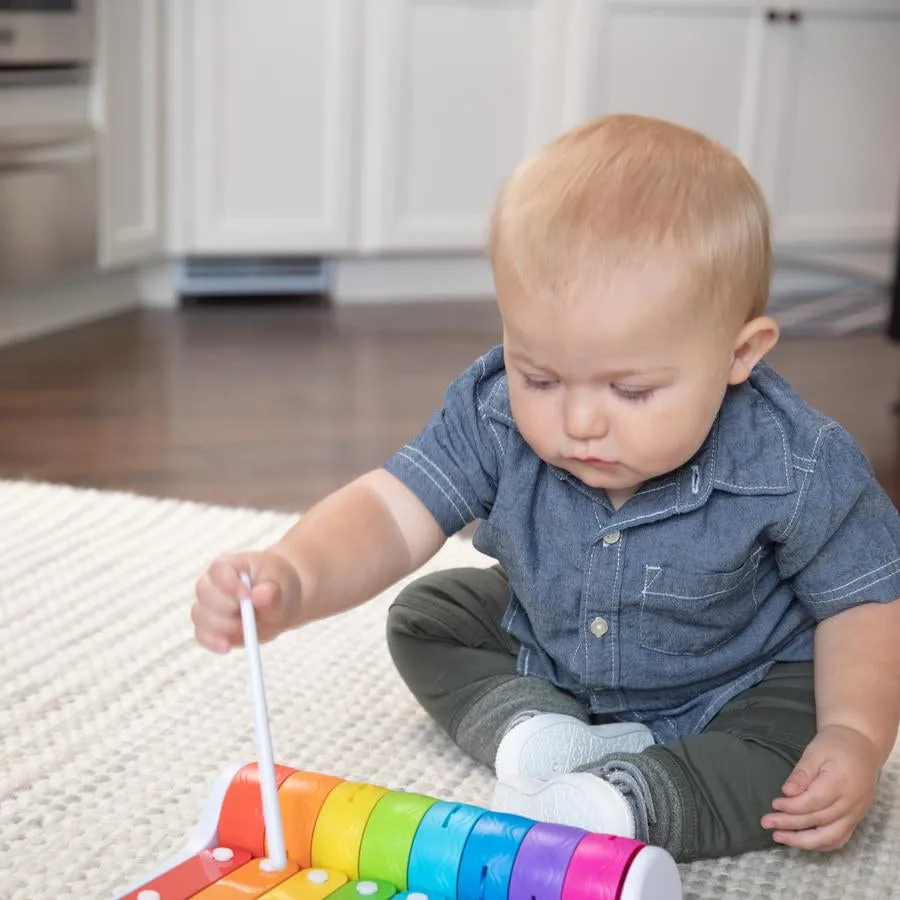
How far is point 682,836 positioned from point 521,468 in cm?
24

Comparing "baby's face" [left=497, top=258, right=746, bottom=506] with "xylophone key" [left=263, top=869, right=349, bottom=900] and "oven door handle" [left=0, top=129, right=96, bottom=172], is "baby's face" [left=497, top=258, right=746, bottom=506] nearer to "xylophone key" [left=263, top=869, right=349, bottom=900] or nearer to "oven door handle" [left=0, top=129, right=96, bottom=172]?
"xylophone key" [left=263, top=869, right=349, bottom=900]

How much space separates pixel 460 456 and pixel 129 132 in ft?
6.33

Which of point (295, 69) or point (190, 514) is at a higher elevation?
point (295, 69)

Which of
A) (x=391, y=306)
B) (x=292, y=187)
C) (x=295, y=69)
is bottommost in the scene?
(x=391, y=306)

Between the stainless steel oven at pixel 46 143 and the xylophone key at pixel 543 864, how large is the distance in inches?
74.0

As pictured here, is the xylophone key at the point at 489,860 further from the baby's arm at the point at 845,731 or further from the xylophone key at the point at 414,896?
the baby's arm at the point at 845,731

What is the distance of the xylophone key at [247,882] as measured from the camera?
27.2 inches

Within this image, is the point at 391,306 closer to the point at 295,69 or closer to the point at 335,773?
the point at 295,69

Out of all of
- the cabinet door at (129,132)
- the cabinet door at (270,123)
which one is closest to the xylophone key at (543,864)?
the cabinet door at (129,132)

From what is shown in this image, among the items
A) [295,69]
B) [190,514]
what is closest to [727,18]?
[295,69]

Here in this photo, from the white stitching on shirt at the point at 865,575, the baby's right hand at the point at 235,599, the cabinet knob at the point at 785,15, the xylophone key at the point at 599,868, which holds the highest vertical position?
the cabinet knob at the point at 785,15

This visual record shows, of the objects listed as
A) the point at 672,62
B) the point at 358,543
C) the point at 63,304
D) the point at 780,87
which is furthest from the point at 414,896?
the point at 780,87

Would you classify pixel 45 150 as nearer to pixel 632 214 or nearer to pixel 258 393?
pixel 258 393

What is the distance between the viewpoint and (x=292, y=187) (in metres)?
2.87
